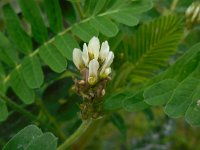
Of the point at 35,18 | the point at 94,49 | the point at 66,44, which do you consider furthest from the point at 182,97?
the point at 35,18

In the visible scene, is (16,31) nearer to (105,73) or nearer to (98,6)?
(98,6)

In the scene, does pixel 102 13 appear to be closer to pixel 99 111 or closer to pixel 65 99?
pixel 99 111

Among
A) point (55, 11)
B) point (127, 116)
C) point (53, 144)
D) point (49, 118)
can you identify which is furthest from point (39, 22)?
point (127, 116)

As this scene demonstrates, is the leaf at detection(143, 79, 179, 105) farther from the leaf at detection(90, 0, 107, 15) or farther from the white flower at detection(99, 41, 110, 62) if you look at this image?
the leaf at detection(90, 0, 107, 15)

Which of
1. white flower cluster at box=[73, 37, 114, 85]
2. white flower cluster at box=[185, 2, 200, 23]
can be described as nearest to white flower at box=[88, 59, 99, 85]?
white flower cluster at box=[73, 37, 114, 85]

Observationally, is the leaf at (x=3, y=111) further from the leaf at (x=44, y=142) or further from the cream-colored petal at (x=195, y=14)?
the cream-colored petal at (x=195, y=14)

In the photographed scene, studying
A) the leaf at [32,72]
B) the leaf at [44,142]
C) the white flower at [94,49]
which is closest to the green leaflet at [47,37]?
the leaf at [32,72]

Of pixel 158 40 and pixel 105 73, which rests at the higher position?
pixel 105 73
